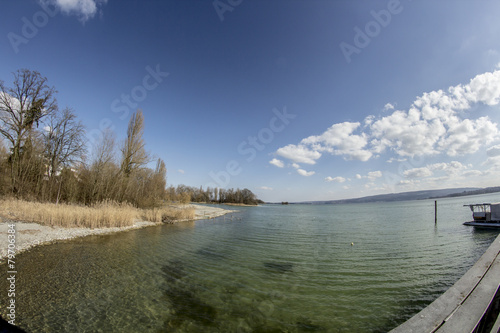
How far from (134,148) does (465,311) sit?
34.1m

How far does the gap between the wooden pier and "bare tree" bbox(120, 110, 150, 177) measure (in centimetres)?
3169

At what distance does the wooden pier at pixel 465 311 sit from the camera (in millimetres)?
2734

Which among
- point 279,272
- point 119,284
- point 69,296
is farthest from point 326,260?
point 69,296

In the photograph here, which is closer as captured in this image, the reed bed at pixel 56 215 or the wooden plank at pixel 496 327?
the wooden plank at pixel 496 327

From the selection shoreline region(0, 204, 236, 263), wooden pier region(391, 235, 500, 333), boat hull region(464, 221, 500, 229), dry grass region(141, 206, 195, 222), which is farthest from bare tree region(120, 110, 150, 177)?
boat hull region(464, 221, 500, 229)

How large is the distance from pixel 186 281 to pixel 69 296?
3222 mm

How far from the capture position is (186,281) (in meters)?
7.44

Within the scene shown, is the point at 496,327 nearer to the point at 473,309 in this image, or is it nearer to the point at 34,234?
the point at 473,309

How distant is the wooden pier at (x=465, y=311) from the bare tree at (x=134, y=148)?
3169cm

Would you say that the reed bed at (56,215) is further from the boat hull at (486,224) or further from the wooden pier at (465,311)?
the boat hull at (486,224)

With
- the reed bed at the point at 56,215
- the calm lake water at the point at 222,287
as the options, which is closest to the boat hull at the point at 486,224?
the calm lake water at the point at 222,287

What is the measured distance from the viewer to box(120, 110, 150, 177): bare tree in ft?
95.5

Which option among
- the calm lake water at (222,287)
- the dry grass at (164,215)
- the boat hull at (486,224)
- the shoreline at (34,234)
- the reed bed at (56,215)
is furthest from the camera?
the dry grass at (164,215)

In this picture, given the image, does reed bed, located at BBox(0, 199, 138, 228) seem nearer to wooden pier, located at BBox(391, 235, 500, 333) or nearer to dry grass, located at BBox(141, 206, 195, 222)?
dry grass, located at BBox(141, 206, 195, 222)
